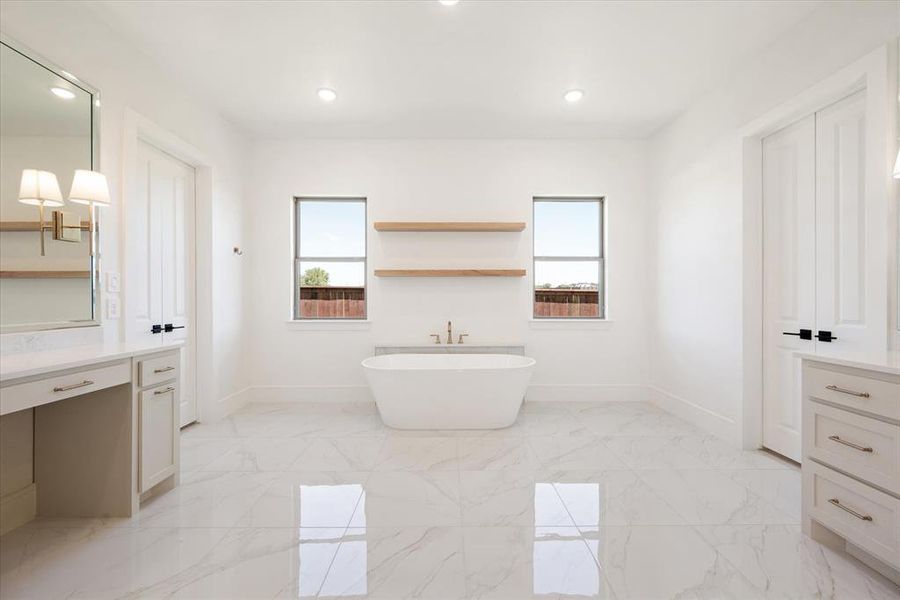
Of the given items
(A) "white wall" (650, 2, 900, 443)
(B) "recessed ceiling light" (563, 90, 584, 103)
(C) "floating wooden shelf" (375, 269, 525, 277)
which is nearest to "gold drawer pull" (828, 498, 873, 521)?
(A) "white wall" (650, 2, 900, 443)

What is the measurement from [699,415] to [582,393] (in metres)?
1.10

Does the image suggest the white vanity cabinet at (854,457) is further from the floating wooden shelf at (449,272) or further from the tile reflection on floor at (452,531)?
the floating wooden shelf at (449,272)

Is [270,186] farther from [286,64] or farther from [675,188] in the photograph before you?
[675,188]

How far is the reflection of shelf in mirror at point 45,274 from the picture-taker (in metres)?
1.92

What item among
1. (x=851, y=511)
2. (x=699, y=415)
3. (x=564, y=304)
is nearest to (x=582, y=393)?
(x=564, y=304)

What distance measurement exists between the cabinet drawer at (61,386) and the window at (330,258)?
8.17 feet

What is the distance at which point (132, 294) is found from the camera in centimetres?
272

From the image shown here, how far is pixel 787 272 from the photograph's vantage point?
9.14 ft

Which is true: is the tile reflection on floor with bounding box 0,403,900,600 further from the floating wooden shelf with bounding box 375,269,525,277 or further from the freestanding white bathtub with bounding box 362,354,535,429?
the floating wooden shelf with bounding box 375,269,525,277

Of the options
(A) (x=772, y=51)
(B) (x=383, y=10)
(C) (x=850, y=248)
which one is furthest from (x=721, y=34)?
(B) (x=383, y=10)

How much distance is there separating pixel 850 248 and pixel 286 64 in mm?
3643

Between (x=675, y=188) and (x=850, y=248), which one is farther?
(x=675, y=188)

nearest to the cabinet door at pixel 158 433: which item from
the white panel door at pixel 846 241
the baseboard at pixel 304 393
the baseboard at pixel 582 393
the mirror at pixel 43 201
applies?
the mirror at pixel 43 201

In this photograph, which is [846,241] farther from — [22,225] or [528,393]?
[22,225]
